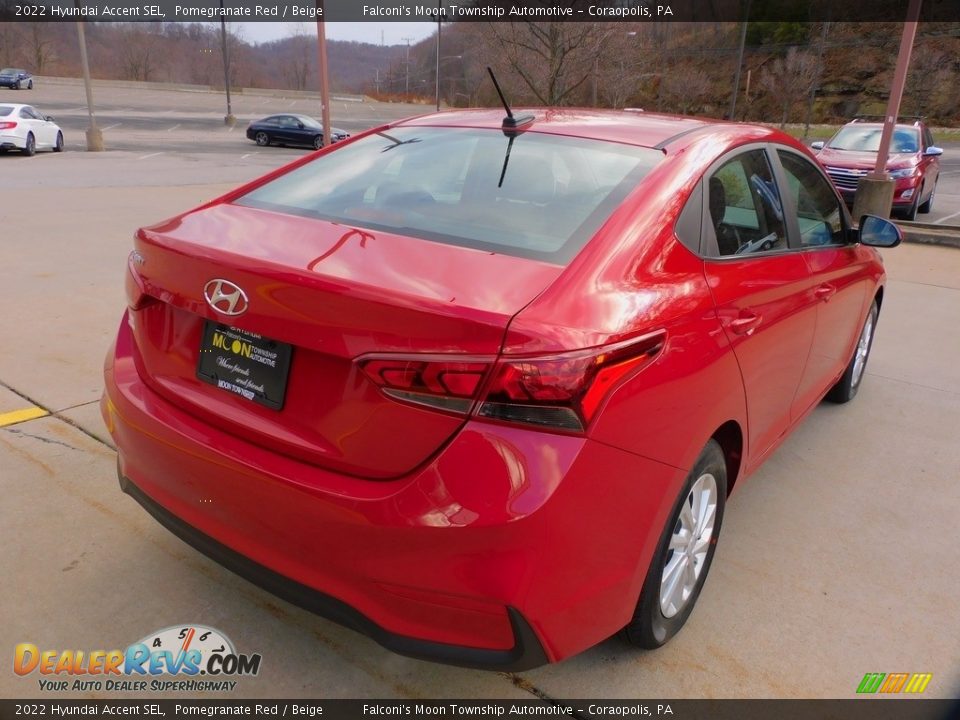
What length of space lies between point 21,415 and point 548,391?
317 centimetres

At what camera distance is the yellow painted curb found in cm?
369

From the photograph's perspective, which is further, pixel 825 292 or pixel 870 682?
pixel 825 292

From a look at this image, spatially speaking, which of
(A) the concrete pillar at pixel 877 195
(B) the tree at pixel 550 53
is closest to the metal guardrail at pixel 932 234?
(A) the concrete pillar at pixel 877 195

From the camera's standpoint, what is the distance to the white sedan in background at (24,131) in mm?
20094

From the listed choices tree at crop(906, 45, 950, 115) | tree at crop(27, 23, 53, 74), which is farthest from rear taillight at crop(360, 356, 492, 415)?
tree at crop(27, 23, 53, 74)

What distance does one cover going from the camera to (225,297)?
1.98 metres

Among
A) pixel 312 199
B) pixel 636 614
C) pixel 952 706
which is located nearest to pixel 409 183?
pixel 312 199

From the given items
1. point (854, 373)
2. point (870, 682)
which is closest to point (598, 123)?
point (870, 682)

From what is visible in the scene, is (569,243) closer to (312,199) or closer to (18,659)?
(312,199)

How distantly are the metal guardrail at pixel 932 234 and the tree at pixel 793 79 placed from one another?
46535mm

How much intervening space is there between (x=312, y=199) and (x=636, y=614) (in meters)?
1.66

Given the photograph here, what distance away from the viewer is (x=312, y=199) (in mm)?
2568

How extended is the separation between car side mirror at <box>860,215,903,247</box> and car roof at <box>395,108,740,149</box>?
3.37ft

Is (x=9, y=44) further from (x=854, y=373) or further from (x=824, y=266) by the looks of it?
(x=824, y=266)
